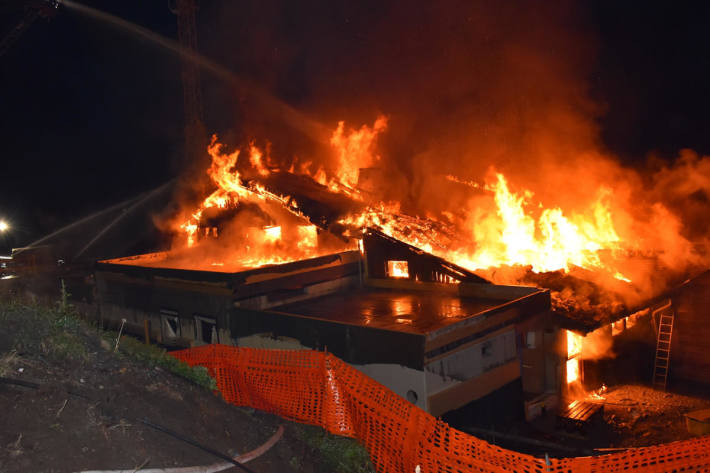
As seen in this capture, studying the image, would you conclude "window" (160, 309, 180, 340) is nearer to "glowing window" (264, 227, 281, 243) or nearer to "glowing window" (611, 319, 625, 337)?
"glowing window" (264, 227, 281, 243)

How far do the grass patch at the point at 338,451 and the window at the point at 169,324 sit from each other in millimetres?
12097

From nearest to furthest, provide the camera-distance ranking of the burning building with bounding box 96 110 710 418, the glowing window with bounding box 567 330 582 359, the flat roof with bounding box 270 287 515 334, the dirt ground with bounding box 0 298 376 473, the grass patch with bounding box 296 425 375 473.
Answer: the dirt ground with bounding box 0 298 376 473, the grass patch with bounding box 296 425 375 473, the burning building with bounding box 96 110 710 418, the flat roof with bounding box 270 287 515 334, the glowing window with bounding box 567 330 582 359

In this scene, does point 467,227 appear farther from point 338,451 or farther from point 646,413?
point 338,451

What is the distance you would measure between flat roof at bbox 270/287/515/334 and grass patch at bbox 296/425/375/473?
16.2ft

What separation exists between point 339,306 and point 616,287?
379 inches

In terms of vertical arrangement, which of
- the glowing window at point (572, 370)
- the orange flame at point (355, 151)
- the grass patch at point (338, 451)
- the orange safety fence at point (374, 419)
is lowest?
the glowing window at point (572, 370)

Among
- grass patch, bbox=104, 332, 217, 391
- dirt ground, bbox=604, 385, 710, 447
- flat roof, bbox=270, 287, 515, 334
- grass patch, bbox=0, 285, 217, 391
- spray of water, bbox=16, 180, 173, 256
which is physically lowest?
dirt ground, bbox=604, 385, 710, 447

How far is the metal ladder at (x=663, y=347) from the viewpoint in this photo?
1750 centimetres

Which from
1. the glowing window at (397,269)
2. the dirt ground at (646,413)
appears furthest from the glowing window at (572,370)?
the glowing window at (397,269)

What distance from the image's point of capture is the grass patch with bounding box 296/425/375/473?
6.46 m

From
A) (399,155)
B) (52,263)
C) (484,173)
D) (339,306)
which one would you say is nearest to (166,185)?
(52,263)

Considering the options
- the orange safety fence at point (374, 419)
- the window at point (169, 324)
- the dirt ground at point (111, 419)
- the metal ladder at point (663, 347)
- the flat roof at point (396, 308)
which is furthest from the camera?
the window at point (169, 324)

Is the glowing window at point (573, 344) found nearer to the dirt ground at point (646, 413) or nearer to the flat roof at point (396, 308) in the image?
the dirt ground at point (646, 413)

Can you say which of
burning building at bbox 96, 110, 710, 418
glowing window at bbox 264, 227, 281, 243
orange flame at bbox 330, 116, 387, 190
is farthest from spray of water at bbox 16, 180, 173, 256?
orange flame at bbox 330, 116, 387, 190
